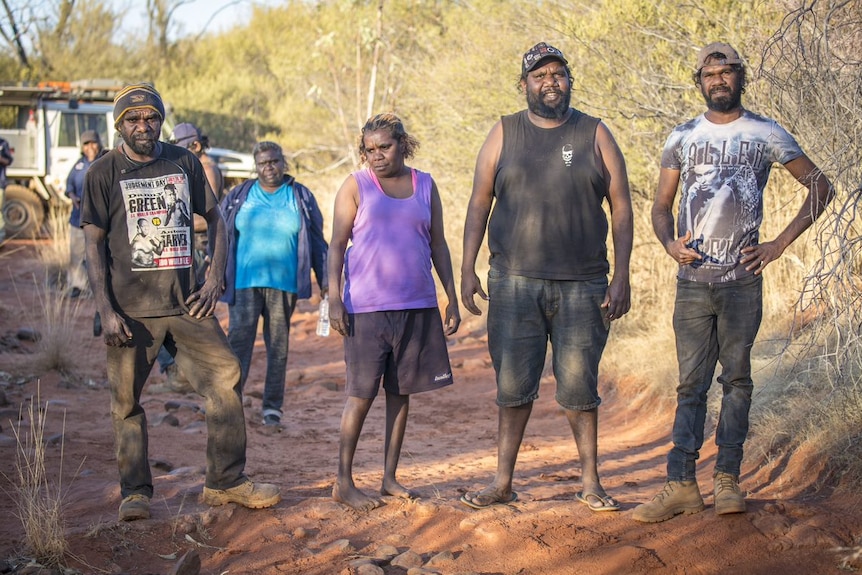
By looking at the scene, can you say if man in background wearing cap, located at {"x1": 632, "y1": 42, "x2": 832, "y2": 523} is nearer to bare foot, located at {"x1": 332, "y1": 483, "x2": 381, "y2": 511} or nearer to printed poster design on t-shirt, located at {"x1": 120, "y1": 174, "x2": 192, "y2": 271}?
bare foot, located at {"x1": 332, "y1": 483, "x2": 381, "y2": 511}

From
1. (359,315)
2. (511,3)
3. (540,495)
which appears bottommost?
(540,495)

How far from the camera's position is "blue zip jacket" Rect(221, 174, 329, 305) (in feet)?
23.0

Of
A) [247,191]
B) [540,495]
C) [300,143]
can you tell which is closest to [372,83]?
[300,143]

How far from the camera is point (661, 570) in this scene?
13.3 ft

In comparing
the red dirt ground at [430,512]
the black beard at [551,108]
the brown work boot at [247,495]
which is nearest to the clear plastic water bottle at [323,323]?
the red dirt ground at [430,512]

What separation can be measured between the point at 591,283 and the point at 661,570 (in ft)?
4.20

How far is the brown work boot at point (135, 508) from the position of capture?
15.2 feet

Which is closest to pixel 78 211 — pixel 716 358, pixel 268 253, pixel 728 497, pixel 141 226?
pixel 268 253

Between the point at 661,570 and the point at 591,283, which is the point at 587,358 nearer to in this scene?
the point at 591,283

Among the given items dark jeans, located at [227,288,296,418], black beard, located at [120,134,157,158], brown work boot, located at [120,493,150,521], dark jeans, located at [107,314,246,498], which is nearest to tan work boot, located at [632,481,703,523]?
dark jeans, located at [107,314,246,498]

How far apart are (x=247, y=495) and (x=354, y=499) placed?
1.71 feet

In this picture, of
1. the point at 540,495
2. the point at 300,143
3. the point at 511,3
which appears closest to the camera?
the point at 540,495

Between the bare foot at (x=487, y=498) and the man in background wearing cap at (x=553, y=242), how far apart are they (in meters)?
0.01

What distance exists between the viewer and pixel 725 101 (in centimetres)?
432
